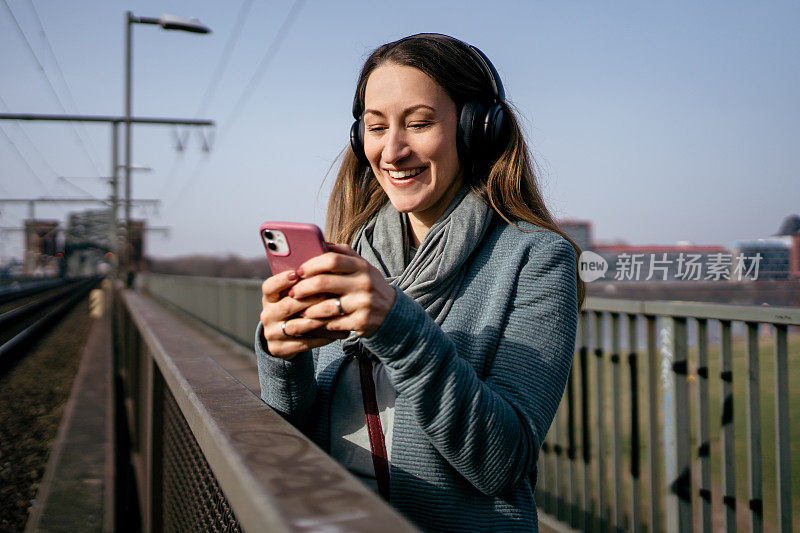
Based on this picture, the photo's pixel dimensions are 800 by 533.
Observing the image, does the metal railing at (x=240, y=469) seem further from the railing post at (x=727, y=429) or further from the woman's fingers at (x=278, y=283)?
the railing post at (x=727, y=429)

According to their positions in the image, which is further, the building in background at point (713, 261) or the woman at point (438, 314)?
the building in background at point (713, 261)

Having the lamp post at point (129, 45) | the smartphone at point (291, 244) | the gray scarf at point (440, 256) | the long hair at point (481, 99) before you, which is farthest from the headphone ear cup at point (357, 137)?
the lamp post at point (129, 45)

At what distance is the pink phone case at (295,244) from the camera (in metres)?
1.00

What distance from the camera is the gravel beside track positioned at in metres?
2.75

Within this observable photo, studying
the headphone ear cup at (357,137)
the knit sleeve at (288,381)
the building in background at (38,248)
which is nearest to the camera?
the knit sleeve at (288,381)

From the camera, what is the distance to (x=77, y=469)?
15.5 feet

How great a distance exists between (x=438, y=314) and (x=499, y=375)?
0.71 ft

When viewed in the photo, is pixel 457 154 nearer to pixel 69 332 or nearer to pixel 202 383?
pixel 202 383

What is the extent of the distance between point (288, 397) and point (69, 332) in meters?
15.1

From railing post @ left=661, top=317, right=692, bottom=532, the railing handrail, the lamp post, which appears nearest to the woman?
the railing handrail

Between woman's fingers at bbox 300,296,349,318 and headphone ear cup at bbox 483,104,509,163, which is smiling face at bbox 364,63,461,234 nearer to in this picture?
headphone ear cup at bbox 483,104,509,163

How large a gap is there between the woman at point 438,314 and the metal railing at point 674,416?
0.99m

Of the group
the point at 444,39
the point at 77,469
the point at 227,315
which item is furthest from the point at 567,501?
the point at 227,315

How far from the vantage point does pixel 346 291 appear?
96 cm
